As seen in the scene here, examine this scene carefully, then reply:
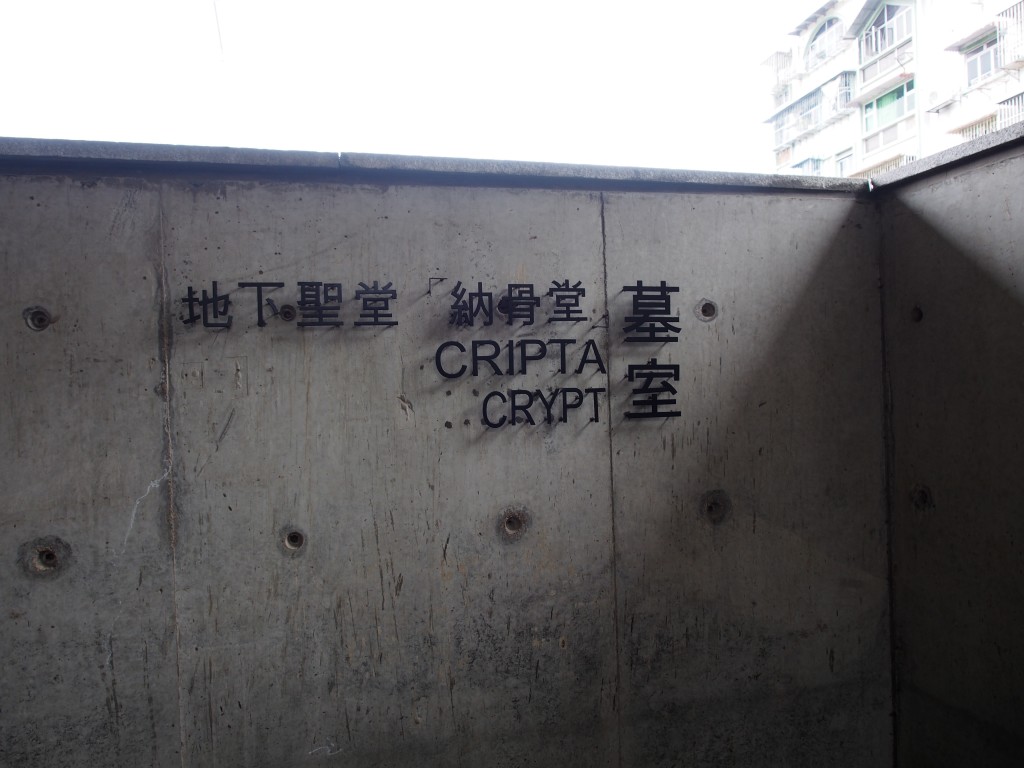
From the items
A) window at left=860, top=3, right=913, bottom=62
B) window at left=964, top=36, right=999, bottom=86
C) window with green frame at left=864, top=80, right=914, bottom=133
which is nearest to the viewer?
window at left=964, top=36, right=999, bottom=86

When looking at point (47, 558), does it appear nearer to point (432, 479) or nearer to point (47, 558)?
point (47, 558)

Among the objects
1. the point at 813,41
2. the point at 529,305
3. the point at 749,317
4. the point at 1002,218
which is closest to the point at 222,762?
the point at 529,305

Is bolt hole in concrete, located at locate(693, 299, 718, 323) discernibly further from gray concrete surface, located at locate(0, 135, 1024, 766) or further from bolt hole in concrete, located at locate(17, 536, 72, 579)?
bolt hole in concrete, located at locate(17, 536, 72, 579)

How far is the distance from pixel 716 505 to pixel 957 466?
796 millimetres

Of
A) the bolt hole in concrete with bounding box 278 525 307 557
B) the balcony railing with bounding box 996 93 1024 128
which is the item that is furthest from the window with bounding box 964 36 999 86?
the bolt hole in concrete with bounding box 278 525 307 557

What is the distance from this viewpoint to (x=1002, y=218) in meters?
2.05

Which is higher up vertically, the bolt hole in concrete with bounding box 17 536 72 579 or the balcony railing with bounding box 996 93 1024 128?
the balcony railing with bounding box 996 93 1024 128

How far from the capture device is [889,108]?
259 inches

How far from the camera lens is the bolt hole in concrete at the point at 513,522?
7.41 feet

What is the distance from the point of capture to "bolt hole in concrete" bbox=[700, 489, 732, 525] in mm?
2422

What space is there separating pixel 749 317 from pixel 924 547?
3.41 feet

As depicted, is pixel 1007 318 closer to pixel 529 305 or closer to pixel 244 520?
pixel 529 305

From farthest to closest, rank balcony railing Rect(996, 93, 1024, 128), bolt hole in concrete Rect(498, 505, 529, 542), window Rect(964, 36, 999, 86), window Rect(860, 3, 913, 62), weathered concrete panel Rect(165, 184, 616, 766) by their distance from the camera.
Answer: window Rect(860, 3, 913, 62) < balcony railing Rect(996, 93, 1024, 128) < window Rect(964, 36, 999, 86) < bolt hole in concrete Rect(498, 505, 529, 542) < weathered concrete panel Rect(165, 184, 616, 766)

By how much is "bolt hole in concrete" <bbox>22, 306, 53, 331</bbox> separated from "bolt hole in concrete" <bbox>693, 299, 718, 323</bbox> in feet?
6.86
